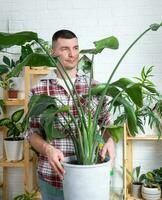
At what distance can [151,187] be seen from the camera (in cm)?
249

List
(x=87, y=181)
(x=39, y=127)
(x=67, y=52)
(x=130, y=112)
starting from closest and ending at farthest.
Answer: (x=87, y=181) → (x=130, y=112) → (x=67, y=52) → (x=39, y=127)

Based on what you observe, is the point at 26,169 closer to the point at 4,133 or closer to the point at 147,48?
the point at 4,133

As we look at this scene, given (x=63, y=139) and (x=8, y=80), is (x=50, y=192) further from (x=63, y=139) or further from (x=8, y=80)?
(x=8, y=80)

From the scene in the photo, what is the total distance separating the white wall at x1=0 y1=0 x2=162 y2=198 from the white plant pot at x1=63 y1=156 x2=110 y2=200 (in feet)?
5.77

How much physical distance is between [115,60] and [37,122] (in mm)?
1488

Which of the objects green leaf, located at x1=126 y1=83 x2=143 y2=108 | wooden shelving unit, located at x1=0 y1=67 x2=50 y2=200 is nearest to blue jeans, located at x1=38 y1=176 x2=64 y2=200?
green leaf, located at x1=126 y1=83 x2=143 y2=108

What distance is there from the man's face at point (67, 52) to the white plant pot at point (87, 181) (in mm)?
491

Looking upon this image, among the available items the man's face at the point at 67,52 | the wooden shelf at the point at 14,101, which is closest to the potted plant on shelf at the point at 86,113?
the man's face at the point at 67,52

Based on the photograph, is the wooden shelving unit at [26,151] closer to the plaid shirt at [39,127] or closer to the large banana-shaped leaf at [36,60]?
the plaid shirt at [39,127]

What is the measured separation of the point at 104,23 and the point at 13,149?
55.3 inches

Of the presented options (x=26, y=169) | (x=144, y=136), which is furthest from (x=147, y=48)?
(x=26, y=169)

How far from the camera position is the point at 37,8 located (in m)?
2.74

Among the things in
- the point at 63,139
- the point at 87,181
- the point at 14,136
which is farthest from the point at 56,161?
the point at 14,136

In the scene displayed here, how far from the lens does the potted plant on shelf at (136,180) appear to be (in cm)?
256
